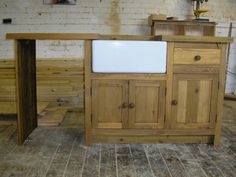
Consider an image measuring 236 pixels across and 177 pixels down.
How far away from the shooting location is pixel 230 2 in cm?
455

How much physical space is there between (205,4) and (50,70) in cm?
292

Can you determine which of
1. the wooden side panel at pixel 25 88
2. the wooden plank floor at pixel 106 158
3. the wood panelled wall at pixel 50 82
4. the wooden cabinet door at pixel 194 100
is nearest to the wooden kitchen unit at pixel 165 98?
the wooden cabinet door at pixel 194 100

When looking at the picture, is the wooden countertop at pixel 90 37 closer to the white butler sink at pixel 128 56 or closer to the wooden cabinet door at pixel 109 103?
the white butler sink at pixel 128 56

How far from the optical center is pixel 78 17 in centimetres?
436

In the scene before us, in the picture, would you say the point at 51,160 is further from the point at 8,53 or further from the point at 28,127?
the point at 8,53

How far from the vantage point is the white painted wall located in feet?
14.1

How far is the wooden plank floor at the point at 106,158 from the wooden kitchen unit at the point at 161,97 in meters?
0.12

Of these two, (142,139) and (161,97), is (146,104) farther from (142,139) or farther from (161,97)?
(142,139)

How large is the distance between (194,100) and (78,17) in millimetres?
2845

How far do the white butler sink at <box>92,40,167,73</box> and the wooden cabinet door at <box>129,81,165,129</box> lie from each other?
13 centimetres

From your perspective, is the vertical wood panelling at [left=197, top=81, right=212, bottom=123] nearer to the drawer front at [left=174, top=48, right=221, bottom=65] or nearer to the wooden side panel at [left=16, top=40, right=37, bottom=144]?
the drawer front at [left=174, top=48, right=221, bottom=65]

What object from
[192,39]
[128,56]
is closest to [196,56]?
[192,39]

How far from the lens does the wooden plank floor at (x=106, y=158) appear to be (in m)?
1.77

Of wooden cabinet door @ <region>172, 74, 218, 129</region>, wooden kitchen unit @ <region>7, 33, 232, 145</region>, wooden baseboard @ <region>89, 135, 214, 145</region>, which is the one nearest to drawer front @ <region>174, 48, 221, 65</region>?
wooden kitchen unit @ <region>7, 33, 232, 145</region>
